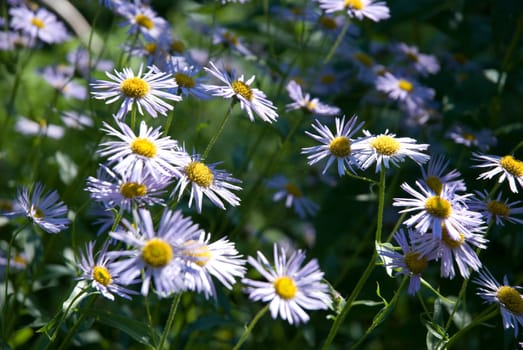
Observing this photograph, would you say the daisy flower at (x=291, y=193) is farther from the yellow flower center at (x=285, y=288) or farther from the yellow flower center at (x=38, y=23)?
the yellow flower center at (x=285, y=288)

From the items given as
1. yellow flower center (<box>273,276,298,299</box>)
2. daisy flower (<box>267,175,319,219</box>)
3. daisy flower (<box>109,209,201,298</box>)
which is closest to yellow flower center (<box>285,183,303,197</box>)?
daisy flower (<box>267,175,319,219</box>)

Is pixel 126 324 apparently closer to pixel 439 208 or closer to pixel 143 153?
pixel 143 153

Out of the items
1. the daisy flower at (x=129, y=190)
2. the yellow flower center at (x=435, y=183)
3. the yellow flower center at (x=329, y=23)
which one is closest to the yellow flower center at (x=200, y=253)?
the daisy flower at (x=129, y=190)

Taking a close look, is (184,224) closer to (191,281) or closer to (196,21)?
(191,281)

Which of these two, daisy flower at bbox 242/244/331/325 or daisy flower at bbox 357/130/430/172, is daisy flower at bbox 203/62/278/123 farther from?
daisy flower at bbox 242/244/331/325

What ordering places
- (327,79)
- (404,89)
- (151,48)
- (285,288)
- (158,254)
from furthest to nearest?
(327,79) < (404,89) < (151,48) < (285,288) < (158,254)

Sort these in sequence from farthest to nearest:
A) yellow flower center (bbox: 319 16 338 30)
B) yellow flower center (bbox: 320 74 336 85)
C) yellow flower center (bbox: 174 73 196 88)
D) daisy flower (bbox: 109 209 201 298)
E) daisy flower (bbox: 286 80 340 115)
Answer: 1. yellow flower center (bbox: 320 74 336 85)
2. yellow flower center (bbox: 319 16 338 30)
3. daisy flower (bbox: 286 80 340 115)
4. yellow flower center (bbox: 174 73 196 88)
5. daisy flower (bbox: 109 209 201 298)

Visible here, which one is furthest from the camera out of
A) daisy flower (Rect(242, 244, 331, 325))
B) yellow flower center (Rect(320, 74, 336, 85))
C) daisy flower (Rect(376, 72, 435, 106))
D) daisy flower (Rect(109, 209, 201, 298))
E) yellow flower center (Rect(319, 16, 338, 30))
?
yellow flower center (Rect(320, 74, 336, 85))

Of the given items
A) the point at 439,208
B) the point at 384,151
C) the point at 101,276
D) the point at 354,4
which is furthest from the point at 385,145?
the point at 354,4
